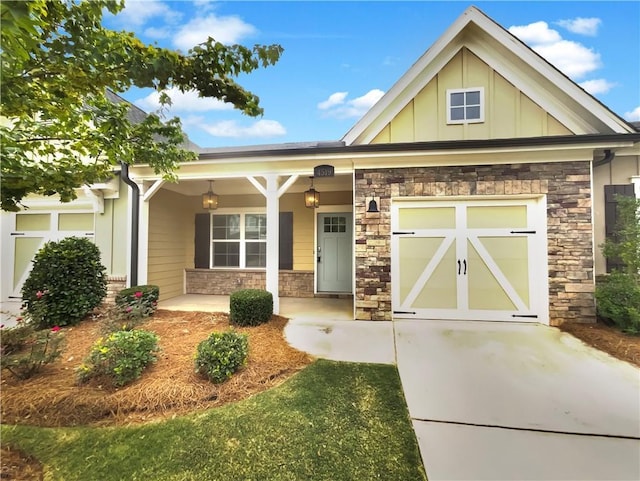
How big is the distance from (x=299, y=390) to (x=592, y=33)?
9409mm

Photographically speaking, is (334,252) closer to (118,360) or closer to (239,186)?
(239,186)

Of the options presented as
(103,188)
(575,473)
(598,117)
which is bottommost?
(575,473)

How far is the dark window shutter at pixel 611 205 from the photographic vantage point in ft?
16.3

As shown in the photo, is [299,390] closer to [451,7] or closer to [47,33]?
[47,33]

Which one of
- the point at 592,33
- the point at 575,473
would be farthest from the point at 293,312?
the point at 592,33

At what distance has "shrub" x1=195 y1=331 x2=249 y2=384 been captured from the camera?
9.46 feet

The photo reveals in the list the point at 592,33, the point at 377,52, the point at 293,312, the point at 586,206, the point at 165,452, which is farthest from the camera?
the point at 377,52

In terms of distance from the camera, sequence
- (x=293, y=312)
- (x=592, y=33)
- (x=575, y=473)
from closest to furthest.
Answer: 1. (x=575, y=473)
2. (x=293, y=312)
3. (x=592, y=33)

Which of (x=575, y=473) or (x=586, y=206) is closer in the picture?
(x=575, y=473)

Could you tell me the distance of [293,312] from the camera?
5773mm

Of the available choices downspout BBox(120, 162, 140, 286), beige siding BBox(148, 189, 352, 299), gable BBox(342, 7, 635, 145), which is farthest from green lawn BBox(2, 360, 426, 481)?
beige siding BBox(148, 189, 352, 299)

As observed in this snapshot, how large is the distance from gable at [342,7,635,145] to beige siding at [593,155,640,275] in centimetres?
70

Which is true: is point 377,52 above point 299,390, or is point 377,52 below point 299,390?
above

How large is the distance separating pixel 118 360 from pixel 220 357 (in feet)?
3.42
